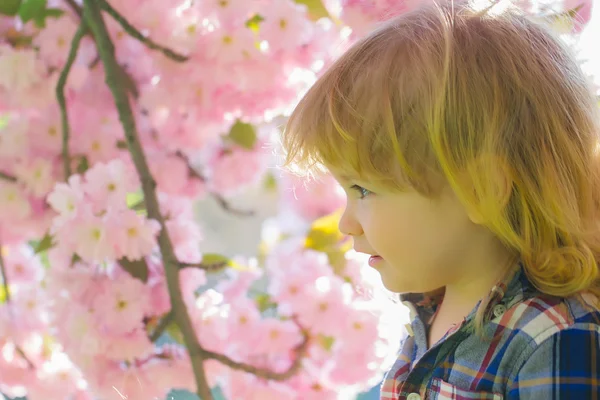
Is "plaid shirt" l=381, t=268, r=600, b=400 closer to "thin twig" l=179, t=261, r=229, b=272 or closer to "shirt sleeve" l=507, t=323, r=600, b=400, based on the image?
"shirt sleeve" l=507, t=323, r=600, b=400

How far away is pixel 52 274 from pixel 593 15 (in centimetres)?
74

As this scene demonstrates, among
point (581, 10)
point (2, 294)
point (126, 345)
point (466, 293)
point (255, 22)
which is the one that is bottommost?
point (2, 294)

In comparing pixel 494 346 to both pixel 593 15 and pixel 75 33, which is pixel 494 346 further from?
pixel 75 33

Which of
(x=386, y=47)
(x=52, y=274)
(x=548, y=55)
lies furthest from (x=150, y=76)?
(x=548, y=55)

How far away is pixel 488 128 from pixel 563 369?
0.20 meters

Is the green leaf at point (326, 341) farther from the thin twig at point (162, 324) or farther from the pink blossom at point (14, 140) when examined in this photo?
the pink blossom at point (14, 140)

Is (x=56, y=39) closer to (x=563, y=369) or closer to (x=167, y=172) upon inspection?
(x=167, y=172)

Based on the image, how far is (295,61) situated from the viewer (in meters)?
0.96

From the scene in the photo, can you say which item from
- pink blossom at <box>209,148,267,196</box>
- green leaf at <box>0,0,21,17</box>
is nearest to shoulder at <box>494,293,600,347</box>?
pink blossom at <box>209,148,267,196</box>

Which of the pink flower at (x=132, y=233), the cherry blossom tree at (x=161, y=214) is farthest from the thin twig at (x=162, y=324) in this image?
the pink flower at (x=132, y=233)

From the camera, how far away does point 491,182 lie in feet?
1.95

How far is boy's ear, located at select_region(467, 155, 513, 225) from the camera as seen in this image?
59 centimetres

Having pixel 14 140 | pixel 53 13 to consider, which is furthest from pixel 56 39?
pixel 14 140

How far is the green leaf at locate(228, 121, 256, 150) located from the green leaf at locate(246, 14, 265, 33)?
0.16 m
